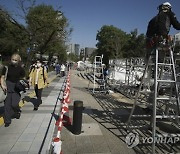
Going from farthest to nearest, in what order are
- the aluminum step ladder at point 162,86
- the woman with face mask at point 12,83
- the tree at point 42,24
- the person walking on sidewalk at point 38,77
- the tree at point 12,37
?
the tree at point 12,37 < the tree at point 42,24 < the person walking on sidewalk at point 38,77 < the woman with face mask at point 12,83 < the aluminum step ladder at point 162,86

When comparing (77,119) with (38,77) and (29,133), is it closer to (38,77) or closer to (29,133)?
(29,133)

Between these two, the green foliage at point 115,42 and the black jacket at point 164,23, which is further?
the green foliage at point 115,42

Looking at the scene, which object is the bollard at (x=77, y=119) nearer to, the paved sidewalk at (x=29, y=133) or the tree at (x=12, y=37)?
the paved sidewalk at (x=29, y=133)

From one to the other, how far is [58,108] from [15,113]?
93.9 inches

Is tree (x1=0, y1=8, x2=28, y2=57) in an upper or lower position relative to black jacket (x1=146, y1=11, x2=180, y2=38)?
upper

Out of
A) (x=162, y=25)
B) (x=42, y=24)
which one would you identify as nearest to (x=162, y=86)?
(x=162, y=25)

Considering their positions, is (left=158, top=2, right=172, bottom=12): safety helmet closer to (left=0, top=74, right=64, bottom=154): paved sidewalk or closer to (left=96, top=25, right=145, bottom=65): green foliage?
(left=0, top=74, right=64, bottom=154): paved sidewalk

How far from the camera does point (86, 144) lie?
627cm

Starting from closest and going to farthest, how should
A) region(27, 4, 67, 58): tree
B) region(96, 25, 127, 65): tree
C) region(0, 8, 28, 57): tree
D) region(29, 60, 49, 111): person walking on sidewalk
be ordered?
1. region(29, 60, 49, 111): person walking on sidewalk
2. region(27, 4, 67, 58): tree
3. region(0, 8, 28, 57): tree
4. region(96, 25, 127, 65): tree

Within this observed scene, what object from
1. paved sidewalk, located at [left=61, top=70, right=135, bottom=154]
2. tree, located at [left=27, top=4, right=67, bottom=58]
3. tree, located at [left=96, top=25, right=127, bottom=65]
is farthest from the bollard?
tree, located at [left=96, top=25, right=127, bottom=65]

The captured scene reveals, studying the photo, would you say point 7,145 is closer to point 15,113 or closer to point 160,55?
point 15,113

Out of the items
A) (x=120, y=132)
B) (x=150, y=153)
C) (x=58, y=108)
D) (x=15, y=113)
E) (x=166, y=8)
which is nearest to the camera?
(x=150, y=153)

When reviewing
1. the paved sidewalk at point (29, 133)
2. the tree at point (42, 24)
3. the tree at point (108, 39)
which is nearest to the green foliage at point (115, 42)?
the tree at point (108, 39)

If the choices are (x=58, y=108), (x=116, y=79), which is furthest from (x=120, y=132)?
(x=116, y=79)
